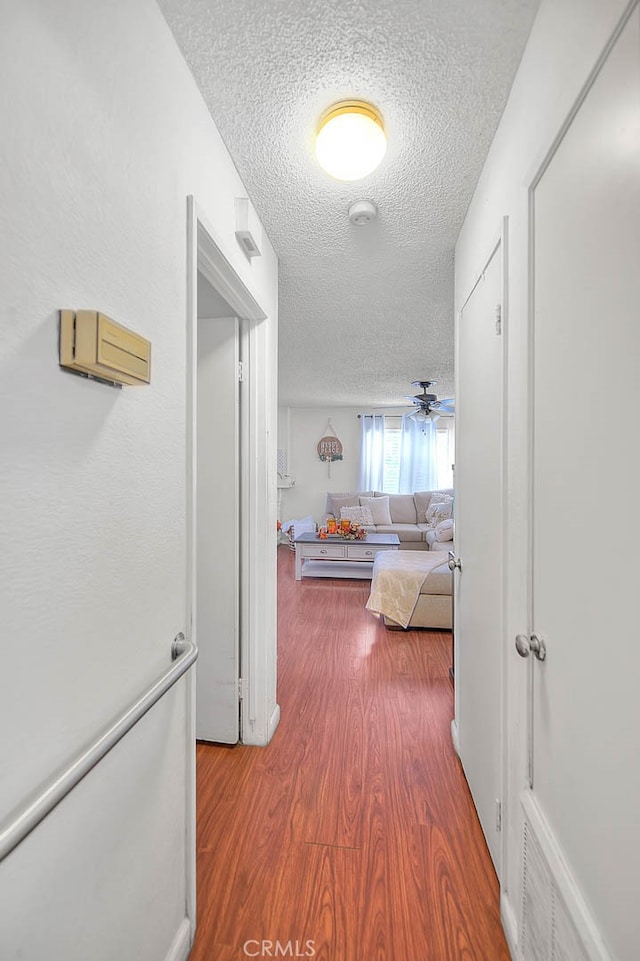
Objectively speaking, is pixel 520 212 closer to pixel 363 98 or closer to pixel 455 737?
pixel 363 98

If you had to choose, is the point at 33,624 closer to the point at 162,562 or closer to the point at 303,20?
the point at 162,562

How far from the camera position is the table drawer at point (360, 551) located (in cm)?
511

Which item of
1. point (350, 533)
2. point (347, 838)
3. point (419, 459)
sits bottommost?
point (347, 838)

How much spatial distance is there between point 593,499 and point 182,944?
1.47m

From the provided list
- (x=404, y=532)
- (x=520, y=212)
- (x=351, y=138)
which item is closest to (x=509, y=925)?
(x=520, y=212)

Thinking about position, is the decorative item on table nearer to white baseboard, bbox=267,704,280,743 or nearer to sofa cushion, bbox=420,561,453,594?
sofa cushion, bbox=420,561,453,594

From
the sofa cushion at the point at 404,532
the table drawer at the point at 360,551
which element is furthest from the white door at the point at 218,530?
the sofa cushion at the point at 404,532

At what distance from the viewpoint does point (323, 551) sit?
517cm

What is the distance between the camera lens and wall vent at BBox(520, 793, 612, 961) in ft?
2.41

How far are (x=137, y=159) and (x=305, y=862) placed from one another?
203cm

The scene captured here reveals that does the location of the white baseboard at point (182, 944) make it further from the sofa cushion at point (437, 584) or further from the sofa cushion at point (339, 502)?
the sofa cushion at point (339, 502)

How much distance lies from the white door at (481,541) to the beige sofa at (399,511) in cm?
417

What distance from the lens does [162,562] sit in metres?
1.04

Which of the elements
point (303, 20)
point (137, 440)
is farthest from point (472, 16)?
point (137, 440)
